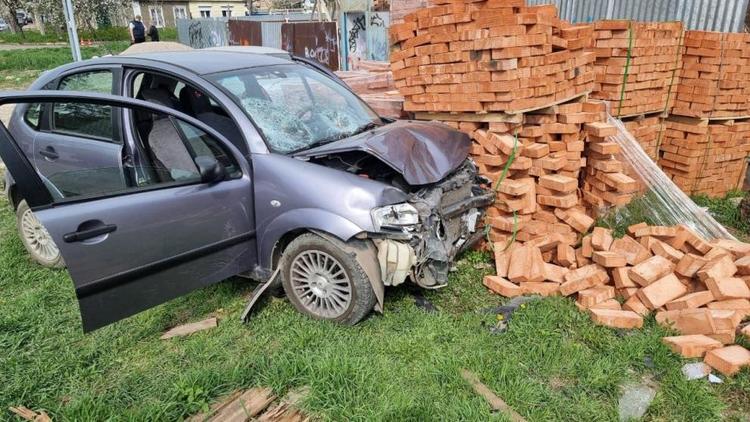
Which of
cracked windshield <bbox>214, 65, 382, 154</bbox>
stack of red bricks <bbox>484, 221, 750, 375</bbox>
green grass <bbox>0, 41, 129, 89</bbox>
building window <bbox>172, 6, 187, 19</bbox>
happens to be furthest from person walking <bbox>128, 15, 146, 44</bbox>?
building window <bbox>172, 6, 187, 19</bbox>

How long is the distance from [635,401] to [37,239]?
16.3 ft

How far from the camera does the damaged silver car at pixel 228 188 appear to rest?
2.99 meters

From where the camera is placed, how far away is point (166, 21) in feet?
164

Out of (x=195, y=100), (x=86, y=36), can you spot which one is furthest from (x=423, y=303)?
(x=86, y=36)

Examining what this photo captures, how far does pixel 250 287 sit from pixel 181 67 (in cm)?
185

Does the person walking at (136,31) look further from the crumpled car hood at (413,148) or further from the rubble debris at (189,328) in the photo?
the rubble debris at (189,328)

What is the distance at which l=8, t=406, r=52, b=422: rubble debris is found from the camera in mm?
2781

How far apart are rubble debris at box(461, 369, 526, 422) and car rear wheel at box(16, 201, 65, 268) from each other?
12.2 feet

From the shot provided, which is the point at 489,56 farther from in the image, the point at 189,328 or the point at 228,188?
the point at 189,328

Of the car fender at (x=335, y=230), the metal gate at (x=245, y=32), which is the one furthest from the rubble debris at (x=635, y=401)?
the metal gate at (x=245, y=32)

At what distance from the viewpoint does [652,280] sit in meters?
3.84

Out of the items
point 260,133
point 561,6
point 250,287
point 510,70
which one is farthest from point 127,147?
point 561,6

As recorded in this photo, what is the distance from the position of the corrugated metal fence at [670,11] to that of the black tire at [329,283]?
691 centimetres

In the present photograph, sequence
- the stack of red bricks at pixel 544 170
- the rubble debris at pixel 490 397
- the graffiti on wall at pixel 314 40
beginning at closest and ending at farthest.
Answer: the rubble debris at pixel 490 397, the stack of red bricks at pixel 544 170, the graffiti on wall at pixel 314 40
